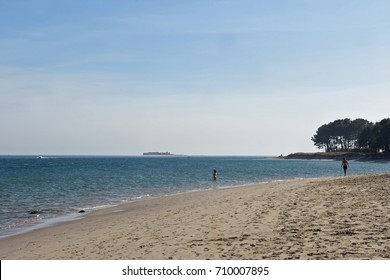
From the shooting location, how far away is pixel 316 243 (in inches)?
369

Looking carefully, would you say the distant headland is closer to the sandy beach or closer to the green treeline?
the green treeline

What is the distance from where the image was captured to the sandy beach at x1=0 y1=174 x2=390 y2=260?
9.08 m

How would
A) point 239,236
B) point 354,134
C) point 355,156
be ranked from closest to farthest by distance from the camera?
point 239,236, point 355,156, point 354,134

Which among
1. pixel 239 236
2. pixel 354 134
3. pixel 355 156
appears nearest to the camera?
pixel 239 236

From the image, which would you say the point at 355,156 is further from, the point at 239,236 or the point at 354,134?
the point at 239,236

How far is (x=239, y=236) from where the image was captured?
36.4 feet

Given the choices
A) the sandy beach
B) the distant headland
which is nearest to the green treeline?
the distant headland

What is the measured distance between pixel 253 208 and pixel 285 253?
28.1 ft

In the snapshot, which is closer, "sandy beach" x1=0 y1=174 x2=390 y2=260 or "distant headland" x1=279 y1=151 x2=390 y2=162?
"sandy beach" x1=0 y1=174 x2=390 y2=260

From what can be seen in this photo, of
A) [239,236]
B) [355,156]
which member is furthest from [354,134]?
[239,236]

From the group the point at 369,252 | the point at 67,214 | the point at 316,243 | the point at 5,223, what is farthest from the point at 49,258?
the point at 67,214

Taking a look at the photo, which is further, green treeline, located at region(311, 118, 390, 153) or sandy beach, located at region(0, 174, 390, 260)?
green treeline, located at region(311, 118, 390, 153)

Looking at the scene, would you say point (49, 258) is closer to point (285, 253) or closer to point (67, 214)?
point (285, 253)
